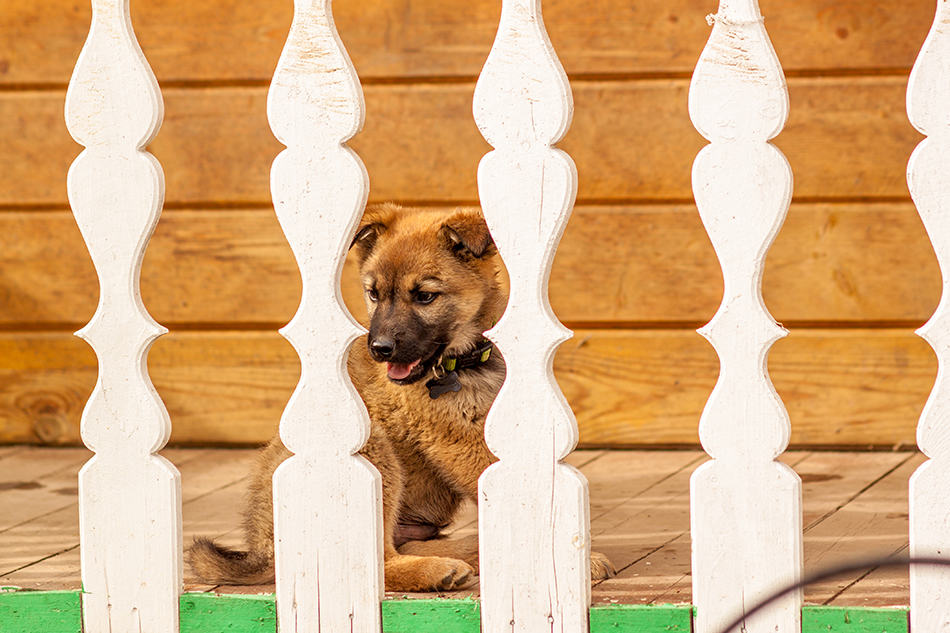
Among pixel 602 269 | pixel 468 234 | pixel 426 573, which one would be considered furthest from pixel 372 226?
pixel 602 269

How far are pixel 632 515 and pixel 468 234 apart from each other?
96 cm

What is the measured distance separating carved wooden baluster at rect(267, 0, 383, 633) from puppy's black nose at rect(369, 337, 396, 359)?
81cm

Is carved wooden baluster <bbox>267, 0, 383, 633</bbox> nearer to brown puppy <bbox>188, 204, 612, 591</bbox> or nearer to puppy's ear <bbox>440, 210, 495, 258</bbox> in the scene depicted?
brown puppy <bbox>188, 204, 612, 591</bbox>

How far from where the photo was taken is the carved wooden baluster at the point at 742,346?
2100 mm

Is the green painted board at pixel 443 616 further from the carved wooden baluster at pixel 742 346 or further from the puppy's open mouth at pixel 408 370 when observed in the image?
the puppy's open mouth at pixel 408 370

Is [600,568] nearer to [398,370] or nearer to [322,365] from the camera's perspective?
[398,370]

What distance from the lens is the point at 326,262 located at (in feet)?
7.47

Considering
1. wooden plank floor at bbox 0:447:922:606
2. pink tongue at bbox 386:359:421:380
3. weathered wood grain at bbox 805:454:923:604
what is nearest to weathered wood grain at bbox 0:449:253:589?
wooden plank floor at bbox 0:447:922:606

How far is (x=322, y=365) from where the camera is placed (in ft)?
7.52

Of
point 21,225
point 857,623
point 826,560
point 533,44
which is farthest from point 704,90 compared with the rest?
point 21,225

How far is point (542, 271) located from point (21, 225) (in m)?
3.13

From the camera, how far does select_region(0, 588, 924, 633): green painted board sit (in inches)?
85.2

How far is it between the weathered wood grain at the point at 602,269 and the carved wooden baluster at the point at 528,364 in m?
2.33

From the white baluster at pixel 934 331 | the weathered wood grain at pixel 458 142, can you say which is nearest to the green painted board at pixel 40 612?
the white baluster at pixel 934 331
